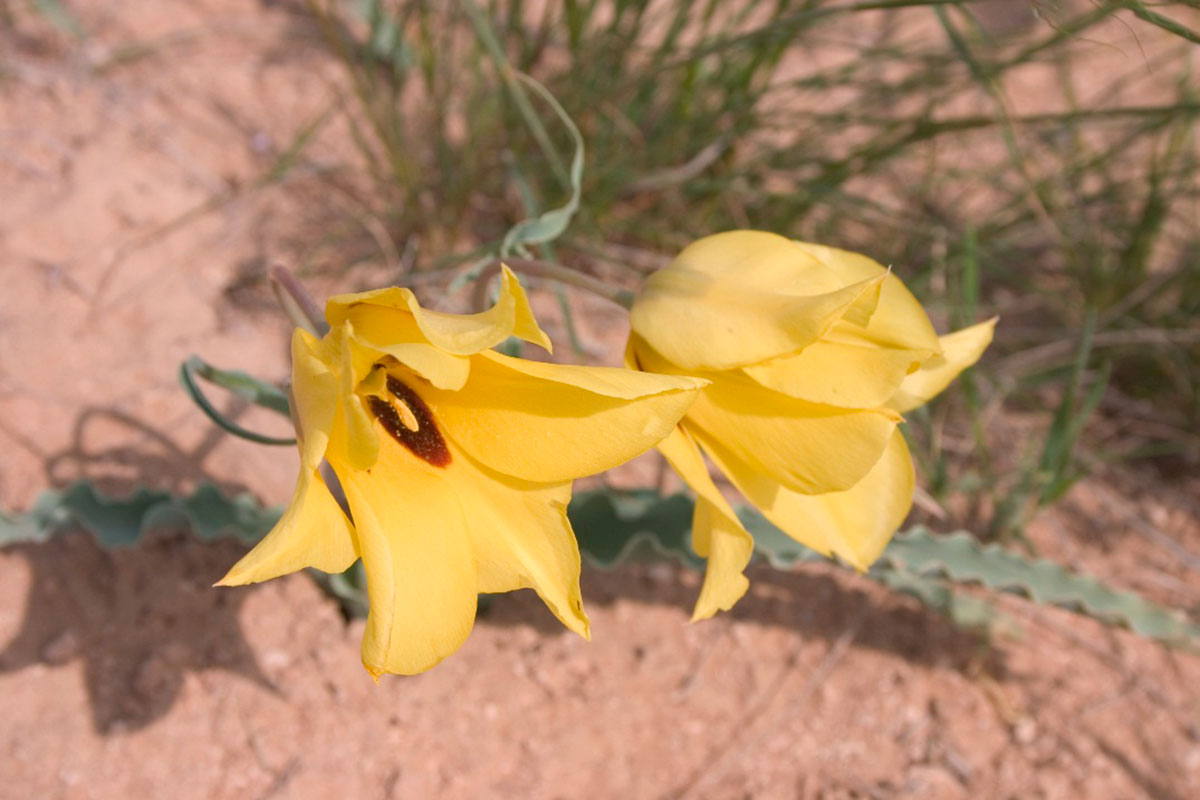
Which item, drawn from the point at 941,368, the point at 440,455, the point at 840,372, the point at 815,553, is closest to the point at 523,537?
the point at 440,455

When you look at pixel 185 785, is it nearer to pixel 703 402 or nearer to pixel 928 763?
Result: pixel 703 402

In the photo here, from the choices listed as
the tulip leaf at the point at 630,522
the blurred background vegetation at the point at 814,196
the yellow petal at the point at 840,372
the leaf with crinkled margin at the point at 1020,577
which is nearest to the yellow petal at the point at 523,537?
the yellow petal at the point at 840,372

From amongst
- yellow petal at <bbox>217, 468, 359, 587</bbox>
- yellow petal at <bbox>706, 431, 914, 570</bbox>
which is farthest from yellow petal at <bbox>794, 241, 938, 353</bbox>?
yellow petal at <bbox>217, 468, 359, 587</bbox>

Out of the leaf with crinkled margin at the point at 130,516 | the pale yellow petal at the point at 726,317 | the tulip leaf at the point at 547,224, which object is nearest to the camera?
the pale yellow petal at the point at 726,317

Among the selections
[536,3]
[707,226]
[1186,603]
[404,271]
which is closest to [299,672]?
[404,271]

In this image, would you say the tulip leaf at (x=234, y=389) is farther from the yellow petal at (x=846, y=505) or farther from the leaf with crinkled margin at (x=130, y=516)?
the yellow petal at (x=846, y=505)

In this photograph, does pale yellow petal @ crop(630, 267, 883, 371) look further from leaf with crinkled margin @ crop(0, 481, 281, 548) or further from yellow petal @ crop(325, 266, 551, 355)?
leaf with crinkled margin @ crop(0, 481, 281, 548)

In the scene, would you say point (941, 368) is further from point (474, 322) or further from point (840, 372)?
point (474, 322)
